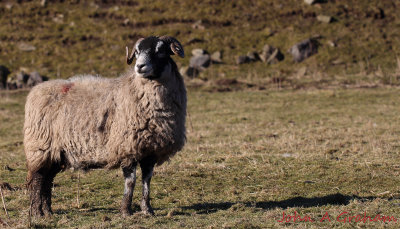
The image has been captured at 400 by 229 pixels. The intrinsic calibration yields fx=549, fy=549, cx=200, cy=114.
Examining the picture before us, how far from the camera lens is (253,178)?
1335 cm

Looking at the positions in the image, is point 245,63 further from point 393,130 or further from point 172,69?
point 172,69

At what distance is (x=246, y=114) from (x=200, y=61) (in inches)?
629

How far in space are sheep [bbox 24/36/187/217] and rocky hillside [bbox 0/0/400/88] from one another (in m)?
25.3

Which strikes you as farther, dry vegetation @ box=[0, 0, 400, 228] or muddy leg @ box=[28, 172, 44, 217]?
dry vegetation @ box=[0, 0, 400, 228]

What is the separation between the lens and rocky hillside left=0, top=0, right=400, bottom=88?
131 feet

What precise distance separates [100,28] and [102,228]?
45.2m

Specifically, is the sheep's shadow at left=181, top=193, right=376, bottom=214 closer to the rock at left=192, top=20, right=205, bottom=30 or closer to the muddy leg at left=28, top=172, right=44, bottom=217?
the muddy leg at left=28, top=172, right=44, bottom=217

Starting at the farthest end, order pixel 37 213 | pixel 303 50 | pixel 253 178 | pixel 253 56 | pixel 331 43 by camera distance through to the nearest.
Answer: pixel 331 43 < pixel 303 50 < pixel 253 56 < pixel 253 178 < pixel 37 213

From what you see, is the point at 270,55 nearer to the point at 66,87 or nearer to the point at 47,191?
the point at 66,87

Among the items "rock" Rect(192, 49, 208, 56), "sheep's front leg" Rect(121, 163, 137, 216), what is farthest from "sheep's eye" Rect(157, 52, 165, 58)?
"rock" Rect(192, 49, 208, 56)

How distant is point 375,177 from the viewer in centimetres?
1300

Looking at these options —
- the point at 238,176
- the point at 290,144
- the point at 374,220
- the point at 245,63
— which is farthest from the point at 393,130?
the point at 245,63

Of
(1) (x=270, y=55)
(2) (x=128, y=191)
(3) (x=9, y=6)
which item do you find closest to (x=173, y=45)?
(2) (x=128, y=191)

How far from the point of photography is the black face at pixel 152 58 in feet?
31.3
